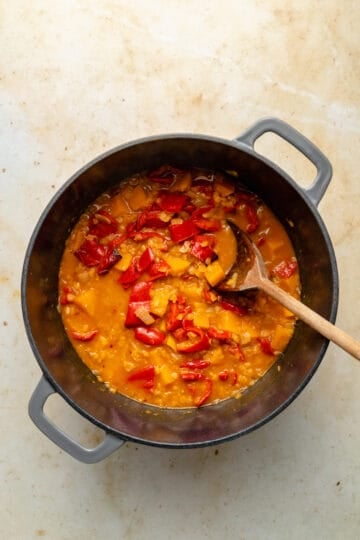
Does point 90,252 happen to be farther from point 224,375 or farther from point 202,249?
point 224,375

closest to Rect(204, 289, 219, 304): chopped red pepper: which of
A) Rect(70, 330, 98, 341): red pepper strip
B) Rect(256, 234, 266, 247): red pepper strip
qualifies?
Rect(256, 234, 266, 247): red pepper strip

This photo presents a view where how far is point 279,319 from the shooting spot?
3215 mm

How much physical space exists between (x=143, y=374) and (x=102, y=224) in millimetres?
719

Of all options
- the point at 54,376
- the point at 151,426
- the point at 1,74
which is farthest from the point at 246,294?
the point at 1,74

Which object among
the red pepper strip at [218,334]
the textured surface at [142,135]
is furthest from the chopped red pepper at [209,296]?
the textured surface at [142,135]

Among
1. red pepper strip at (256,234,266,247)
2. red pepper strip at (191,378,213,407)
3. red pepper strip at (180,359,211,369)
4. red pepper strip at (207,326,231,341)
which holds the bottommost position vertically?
red pepper strip at (191,378,213,407)

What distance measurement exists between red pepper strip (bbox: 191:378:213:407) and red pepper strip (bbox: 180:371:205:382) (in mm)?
32

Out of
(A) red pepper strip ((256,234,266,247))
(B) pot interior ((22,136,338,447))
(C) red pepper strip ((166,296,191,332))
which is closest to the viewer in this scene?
(B) pot interior ((22,136,338,447))

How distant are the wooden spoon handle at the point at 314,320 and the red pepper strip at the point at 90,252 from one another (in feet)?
2.46

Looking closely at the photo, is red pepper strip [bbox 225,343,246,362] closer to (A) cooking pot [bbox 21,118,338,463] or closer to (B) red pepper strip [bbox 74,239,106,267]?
(A) cooking pot [bbox 21,118,338,463]

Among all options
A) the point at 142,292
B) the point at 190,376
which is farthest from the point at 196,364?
the point at 142,292

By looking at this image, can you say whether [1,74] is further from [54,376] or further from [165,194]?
[54,376]

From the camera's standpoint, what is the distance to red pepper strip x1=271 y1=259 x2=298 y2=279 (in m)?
3.24

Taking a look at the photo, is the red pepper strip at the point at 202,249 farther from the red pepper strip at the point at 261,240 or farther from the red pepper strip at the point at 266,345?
the red pepper strip at the point at 266,345
